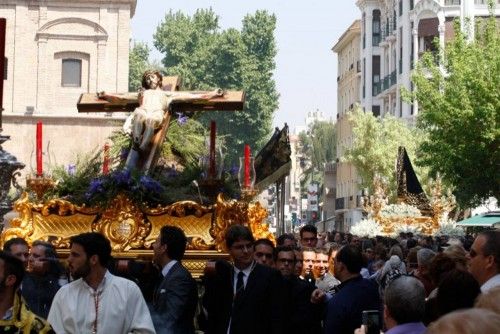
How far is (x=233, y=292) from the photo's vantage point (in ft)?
32.2

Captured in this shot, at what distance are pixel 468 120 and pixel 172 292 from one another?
32.1 metres

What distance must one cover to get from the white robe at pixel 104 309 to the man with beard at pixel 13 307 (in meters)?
0.97

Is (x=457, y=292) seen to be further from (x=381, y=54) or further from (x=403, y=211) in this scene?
(x=381, y=54)

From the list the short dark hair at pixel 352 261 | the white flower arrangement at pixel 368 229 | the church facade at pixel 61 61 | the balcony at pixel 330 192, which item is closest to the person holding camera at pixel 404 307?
the short dark hair at pixel 352 261

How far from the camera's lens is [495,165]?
41094 millimetres

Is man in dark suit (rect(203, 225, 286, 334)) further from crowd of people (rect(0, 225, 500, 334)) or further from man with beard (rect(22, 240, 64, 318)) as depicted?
man with beard (rect(22, 240, 64, 318))

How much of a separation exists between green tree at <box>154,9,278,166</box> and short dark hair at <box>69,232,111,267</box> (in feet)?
251

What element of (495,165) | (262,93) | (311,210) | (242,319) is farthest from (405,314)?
(311,210)

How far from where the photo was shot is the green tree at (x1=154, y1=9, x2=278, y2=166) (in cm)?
8981

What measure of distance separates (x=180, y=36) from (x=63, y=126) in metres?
48.8

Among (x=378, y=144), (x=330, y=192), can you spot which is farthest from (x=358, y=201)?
(x=378, y=144)

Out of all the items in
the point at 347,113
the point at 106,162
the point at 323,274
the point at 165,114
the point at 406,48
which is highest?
the point at 406,48

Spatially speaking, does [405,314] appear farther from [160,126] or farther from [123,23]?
[123,23]

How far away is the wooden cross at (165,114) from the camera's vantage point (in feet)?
44.4
